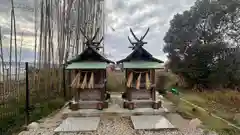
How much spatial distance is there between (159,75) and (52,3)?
6.23 metres

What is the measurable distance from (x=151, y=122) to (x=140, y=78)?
1452 mm

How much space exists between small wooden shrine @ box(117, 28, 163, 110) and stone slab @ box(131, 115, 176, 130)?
0.60 metres

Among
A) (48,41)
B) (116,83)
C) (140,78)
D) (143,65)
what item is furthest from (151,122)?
(116,83)

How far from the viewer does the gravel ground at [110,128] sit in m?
3.77

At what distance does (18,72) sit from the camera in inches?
183

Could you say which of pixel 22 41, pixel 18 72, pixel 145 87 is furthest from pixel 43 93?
pixel 145 87

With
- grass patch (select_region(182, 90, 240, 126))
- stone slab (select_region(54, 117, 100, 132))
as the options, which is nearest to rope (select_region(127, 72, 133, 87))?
stone slab (select_region(54, 117, 100, 132))

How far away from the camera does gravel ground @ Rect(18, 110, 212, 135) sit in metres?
3.77

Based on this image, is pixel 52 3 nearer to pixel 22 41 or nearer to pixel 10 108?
pixel 22 41

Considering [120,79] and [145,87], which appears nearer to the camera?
[145,87]

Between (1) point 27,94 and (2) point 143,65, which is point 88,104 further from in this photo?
(2) point 143,65

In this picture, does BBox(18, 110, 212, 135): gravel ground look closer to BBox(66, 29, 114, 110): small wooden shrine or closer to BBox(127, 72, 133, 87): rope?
BBox(66, 29, 114, 110): small wooden shrine

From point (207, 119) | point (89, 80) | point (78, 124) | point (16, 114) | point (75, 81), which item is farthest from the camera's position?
point (89, 80)

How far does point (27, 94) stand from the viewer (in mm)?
4359
